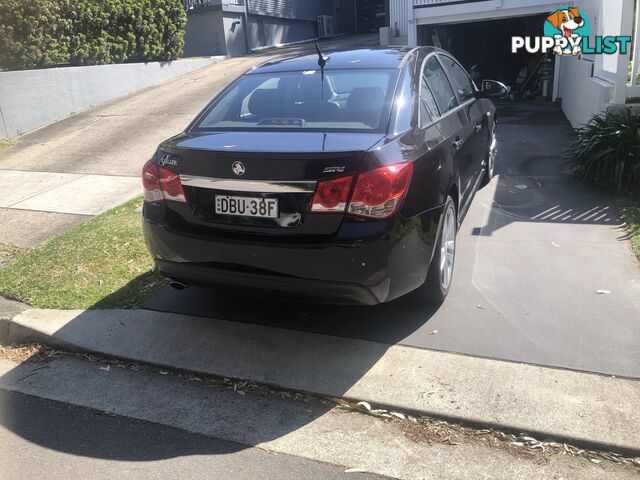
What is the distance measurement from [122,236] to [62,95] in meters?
7.56

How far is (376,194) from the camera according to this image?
10.0 feet

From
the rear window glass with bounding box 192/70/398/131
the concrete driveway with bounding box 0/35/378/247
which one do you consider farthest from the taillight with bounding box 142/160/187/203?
the concrete driveway with bounding box 0/35/378/247

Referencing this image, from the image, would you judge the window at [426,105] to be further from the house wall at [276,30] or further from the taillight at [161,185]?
the house wall at [276,30]

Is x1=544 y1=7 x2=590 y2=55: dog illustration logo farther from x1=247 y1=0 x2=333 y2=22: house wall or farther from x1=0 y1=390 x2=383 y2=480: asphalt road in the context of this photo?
x1=247 y1=0 x2=333 y2=22: house wall

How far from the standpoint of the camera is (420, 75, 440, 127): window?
3846 millimetres

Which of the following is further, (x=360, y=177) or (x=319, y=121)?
(x=319, y=121)

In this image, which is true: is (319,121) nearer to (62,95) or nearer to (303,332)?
(303,332)

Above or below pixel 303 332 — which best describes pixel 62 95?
above

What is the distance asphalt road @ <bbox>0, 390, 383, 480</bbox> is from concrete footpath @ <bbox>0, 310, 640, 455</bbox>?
55 centimetres

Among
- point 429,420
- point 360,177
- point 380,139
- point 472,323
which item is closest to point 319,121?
point 380,139

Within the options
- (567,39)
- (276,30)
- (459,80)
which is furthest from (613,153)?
(276,30)

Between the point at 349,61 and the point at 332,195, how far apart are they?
5.50ft

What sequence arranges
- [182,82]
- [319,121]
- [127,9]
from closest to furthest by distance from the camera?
[319,121], [127,9], [182,82]

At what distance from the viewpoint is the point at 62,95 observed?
11.6 m
